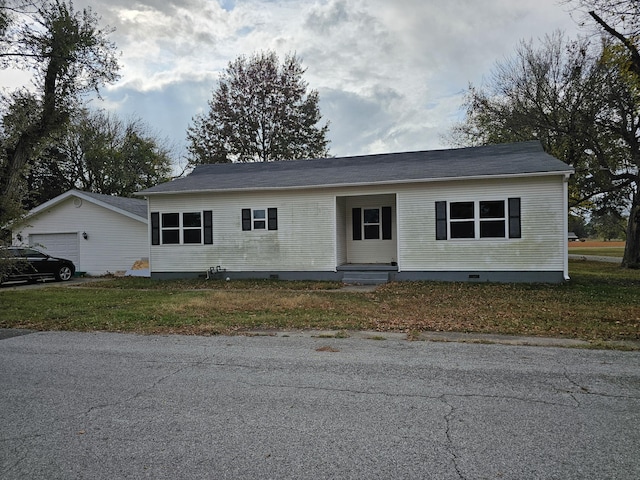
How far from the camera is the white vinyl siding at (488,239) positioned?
43.4 feet

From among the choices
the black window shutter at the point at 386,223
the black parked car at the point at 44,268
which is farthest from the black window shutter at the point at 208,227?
the black window shutter at the point at 386,223

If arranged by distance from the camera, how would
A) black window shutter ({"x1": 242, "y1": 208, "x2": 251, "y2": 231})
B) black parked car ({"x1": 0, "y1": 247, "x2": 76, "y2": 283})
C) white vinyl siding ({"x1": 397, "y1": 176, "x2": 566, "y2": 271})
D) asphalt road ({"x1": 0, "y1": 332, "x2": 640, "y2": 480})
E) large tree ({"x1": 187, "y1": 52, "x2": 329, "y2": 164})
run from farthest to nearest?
large tree ({"x1": 187, "y1": 52, "x2": 329, "y2": 164}), black parked car ({"x1": 0, "y1": 247, "x2": 76, "y2": 283}), black window shutter ({"x1": 242, "y1": 208, "x2": 251, "y2": 231}), white vinyl siding ({"x1": 397, "y1": 176, "x2": 566, "y2": 271}), asphalt road ({"x1": 0, "y1": 332, "x2": 640, "y2": 480})

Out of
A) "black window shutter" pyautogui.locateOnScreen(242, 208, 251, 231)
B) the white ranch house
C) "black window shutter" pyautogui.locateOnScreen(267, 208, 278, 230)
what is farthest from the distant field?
"black window shutter" pyautogui.locateOnScreen(242, 208, 251, 231)

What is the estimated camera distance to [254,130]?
31.7 metres

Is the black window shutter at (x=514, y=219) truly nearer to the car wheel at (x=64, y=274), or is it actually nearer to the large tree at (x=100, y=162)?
the car wheel at (x=64, y=274)

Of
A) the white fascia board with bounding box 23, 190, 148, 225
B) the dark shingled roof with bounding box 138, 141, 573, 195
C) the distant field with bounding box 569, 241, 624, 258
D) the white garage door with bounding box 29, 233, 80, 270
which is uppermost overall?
the dark shingled roof with bounding box 138, 141, 573, 195

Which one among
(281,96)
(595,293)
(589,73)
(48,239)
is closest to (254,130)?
(281,96)

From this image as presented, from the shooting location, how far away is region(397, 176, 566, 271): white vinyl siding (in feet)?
43.4

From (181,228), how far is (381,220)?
24.8 feet

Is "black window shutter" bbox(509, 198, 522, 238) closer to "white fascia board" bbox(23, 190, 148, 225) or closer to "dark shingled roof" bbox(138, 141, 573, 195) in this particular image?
"dark shingled roof" bbox(138, 141, 573, 195)

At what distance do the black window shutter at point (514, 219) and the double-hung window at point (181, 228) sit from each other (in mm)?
10310

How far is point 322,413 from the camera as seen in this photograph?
3.80m

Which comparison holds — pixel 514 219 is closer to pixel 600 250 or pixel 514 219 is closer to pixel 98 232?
pixel 98 232

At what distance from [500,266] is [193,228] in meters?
10.8
